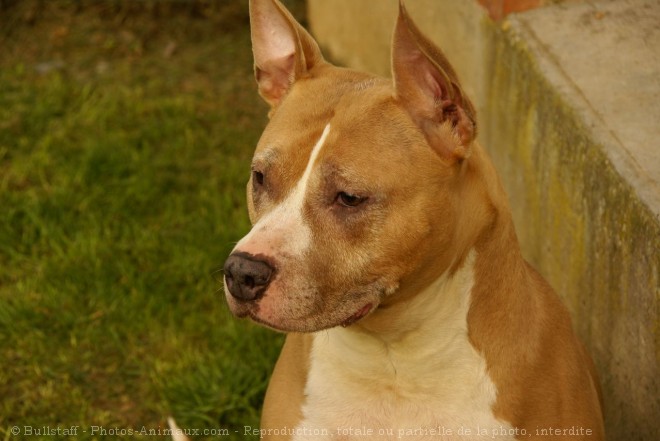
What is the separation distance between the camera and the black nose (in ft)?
9.77

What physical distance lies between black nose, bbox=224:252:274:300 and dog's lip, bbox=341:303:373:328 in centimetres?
27

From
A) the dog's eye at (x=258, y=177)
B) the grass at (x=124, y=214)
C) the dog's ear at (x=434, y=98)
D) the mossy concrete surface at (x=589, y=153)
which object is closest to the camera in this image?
the dog's ear at (x=434, y=98)

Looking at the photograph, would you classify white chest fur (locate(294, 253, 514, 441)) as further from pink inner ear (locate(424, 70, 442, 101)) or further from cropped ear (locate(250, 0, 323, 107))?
cropped ear (locate(250, 0, 323, 107))

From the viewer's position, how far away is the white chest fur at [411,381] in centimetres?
329

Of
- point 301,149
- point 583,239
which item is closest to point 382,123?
point 301,149

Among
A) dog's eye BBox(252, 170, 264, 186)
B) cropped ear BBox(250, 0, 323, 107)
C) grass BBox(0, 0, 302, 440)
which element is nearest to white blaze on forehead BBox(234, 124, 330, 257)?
dog's eye BBox(252, 170, 264, 186)

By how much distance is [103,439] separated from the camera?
14.4 feet

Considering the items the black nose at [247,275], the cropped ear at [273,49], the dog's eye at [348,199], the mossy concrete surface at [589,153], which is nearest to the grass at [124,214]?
the mossy concrete surface at [589,153]

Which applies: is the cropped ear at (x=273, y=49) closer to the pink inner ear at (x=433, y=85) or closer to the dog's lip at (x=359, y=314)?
the pink inner ear at (x=433, y=85)

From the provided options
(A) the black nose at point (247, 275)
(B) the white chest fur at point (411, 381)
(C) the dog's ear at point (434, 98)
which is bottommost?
(B) the white chest fur at point (411, 381)

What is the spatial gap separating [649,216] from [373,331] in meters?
0.94

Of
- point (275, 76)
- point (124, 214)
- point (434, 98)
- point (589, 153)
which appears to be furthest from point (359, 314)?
point (124, 214)

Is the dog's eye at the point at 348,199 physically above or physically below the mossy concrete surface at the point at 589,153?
above

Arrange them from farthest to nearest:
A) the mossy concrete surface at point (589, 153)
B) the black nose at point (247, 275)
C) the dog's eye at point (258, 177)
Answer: the mossy concrete surface at point (589, 153) → the dog's eye at point (258, 177) → the black nose at point (247, 275)
